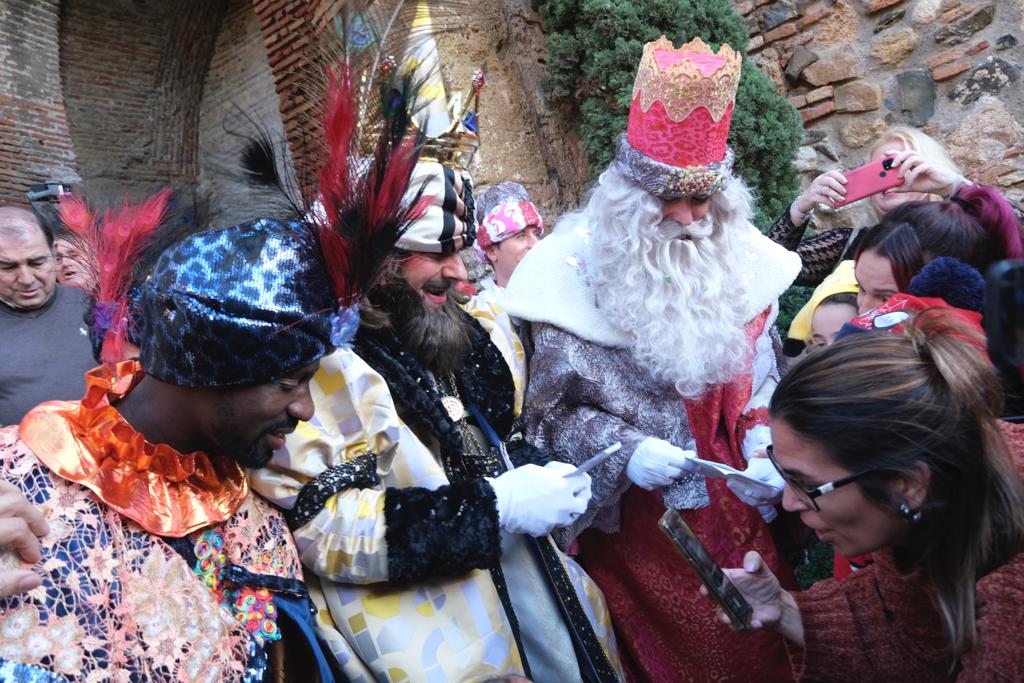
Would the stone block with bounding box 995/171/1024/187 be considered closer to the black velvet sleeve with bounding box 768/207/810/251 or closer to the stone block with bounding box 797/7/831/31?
the stone block with bounding box 797/7/831/31

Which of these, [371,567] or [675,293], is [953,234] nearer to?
[675,293]

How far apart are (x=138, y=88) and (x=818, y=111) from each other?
7.15 metres

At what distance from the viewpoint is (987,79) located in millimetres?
4781

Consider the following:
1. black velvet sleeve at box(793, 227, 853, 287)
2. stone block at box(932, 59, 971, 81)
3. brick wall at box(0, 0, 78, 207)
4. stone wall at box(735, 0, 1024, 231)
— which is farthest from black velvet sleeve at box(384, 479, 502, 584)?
brick wall at box(0, 0, 78, 207)

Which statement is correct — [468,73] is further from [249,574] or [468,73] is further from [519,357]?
[249,574]

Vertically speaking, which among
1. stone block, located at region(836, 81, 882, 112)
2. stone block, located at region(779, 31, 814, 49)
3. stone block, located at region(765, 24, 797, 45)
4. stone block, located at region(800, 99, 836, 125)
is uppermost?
stone block, located at region(765, 24, 797, 45)

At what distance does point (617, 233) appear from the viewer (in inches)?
108

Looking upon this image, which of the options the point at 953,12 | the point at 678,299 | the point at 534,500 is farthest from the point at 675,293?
the point at 953,12

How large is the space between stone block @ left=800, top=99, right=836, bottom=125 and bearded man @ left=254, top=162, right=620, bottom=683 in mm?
4052

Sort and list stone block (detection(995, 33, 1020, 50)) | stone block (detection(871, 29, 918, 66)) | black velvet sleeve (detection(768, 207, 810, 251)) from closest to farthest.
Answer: black velvet sleeve (detection(768, 207, 810, 251)) → stone block (detection(995, 33, 1020, 50)) → stone block (detection(871, 29, 918, 66))

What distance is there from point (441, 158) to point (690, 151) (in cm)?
85

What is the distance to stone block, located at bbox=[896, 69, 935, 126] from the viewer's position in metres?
5.03

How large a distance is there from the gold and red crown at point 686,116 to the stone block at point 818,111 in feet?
10.2

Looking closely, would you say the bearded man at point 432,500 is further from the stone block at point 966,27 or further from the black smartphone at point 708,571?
the stone block at point 966,27
